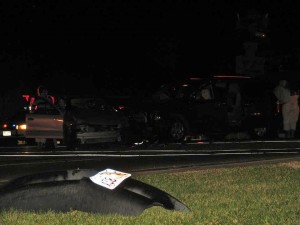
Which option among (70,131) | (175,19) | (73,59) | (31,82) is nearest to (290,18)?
(175,19)

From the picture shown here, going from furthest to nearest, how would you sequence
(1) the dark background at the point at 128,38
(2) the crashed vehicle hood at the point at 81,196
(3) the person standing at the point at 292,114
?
(1) the dark background at the point at 128,38
(3) the person standing at the point at 292,114
(2) the crashed vehicle hood at the point at 81,196

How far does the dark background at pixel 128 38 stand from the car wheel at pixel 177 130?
1419cm

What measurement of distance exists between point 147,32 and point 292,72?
8.59 metres

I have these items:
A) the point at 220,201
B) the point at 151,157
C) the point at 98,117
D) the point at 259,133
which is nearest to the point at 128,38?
the point at 259,133

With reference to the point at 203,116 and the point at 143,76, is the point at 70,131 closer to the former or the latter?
the point at 203,116

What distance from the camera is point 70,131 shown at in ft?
60.7

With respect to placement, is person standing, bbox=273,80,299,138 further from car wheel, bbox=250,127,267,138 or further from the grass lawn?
the grass lawn

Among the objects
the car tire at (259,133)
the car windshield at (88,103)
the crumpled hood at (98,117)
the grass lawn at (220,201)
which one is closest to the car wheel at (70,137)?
the crumpled hood at (98,117)

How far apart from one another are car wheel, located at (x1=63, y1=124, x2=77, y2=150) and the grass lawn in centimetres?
739

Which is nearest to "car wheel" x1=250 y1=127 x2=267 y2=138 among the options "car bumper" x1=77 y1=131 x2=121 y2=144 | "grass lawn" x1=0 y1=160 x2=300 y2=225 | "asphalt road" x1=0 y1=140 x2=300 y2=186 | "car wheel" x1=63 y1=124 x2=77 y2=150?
"asphalt road" x1=0 y1=140 x2=300 y2=186

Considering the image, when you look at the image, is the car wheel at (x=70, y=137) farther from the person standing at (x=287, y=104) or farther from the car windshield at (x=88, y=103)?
the person standing at (x=287, y=104)

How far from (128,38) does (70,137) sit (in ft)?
54.5

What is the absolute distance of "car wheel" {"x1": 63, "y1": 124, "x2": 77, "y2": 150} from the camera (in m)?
A: 18.4

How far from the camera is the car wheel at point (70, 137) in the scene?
1842 centimetres
